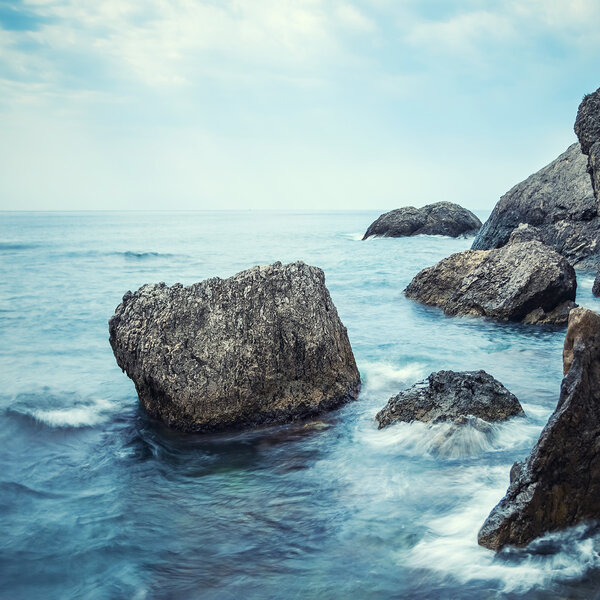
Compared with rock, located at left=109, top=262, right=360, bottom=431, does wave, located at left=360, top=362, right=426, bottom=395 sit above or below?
below

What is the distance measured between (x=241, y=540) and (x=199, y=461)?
63.3 inches

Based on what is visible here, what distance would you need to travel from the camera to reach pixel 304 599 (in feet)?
13.5

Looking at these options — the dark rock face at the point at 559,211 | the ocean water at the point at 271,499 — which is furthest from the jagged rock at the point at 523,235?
the ocean water at the point at 271,499

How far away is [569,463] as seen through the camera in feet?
13.7

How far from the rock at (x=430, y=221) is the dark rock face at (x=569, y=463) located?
3497 cm

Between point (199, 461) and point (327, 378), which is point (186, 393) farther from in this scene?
point (327, 378)

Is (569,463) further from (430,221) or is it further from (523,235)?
(430,221)

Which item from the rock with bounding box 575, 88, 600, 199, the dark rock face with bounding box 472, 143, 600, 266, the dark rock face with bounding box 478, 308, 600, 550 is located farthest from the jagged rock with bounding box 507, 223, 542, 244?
the dark rock face with bounding box 478, 308, 600, 550

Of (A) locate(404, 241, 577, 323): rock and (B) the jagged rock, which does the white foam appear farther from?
(B) the jagged rock

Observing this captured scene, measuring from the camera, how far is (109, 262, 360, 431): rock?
22.6 feet

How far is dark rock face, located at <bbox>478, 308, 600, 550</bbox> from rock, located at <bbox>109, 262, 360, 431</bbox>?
3283mm

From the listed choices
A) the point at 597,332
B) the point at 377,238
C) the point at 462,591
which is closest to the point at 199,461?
the point at 462,591

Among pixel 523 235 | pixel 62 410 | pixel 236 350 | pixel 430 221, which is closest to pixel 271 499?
pixel 236 350

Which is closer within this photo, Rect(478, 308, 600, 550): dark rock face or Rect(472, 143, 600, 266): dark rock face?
Rect(478, 308, 600, 550): dark rock face
